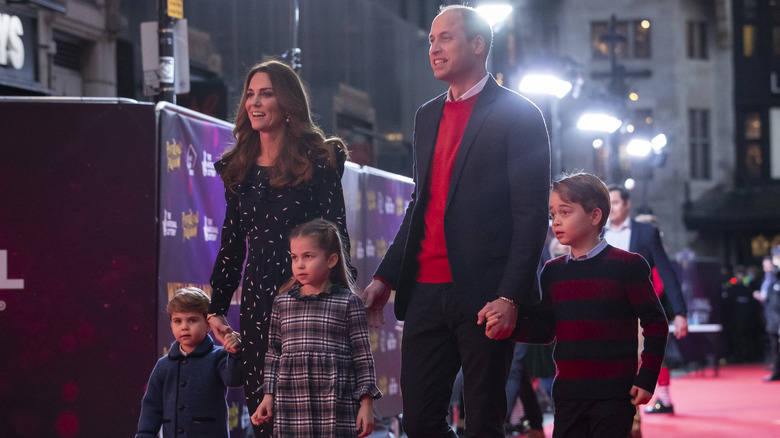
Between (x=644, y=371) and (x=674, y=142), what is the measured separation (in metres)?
32.0

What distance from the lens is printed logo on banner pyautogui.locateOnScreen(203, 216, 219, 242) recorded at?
21.4 feet

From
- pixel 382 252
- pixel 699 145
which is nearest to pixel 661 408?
pixel 382 252

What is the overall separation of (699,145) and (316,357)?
33488 millimetres

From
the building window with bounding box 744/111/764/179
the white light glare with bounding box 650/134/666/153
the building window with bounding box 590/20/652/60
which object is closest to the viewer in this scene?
the white light glare with bounding box 650/134/666/153

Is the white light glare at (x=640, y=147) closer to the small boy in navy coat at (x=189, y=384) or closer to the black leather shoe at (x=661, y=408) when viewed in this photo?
the black leather shoe at (x=661, y=408)

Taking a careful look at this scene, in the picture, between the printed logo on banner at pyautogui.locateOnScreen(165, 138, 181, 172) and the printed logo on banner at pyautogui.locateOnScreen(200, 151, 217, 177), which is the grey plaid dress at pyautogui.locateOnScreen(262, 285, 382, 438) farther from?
the printed logo on banner at pyautogui.locateOnScreen(200, 151, 217, 177)

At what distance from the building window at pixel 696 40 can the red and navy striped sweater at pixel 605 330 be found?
33.3 meters

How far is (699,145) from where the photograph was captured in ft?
117

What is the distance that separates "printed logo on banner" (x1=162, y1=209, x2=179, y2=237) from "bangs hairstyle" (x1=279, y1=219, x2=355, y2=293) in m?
1.90

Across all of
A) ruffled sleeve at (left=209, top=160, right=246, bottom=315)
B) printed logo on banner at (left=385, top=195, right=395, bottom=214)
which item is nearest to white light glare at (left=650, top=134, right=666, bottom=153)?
printed logo on banner at (left=385, top=195, right=395, bottom=214)

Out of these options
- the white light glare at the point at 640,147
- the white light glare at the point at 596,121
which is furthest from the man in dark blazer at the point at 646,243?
the white light glare at the point at 640,147

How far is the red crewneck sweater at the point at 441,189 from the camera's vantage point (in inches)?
160

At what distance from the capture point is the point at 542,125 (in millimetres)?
4094

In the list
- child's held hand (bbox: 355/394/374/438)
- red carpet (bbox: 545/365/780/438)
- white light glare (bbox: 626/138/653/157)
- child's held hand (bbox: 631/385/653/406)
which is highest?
white light glare (bbox: 626/138/653/157)
